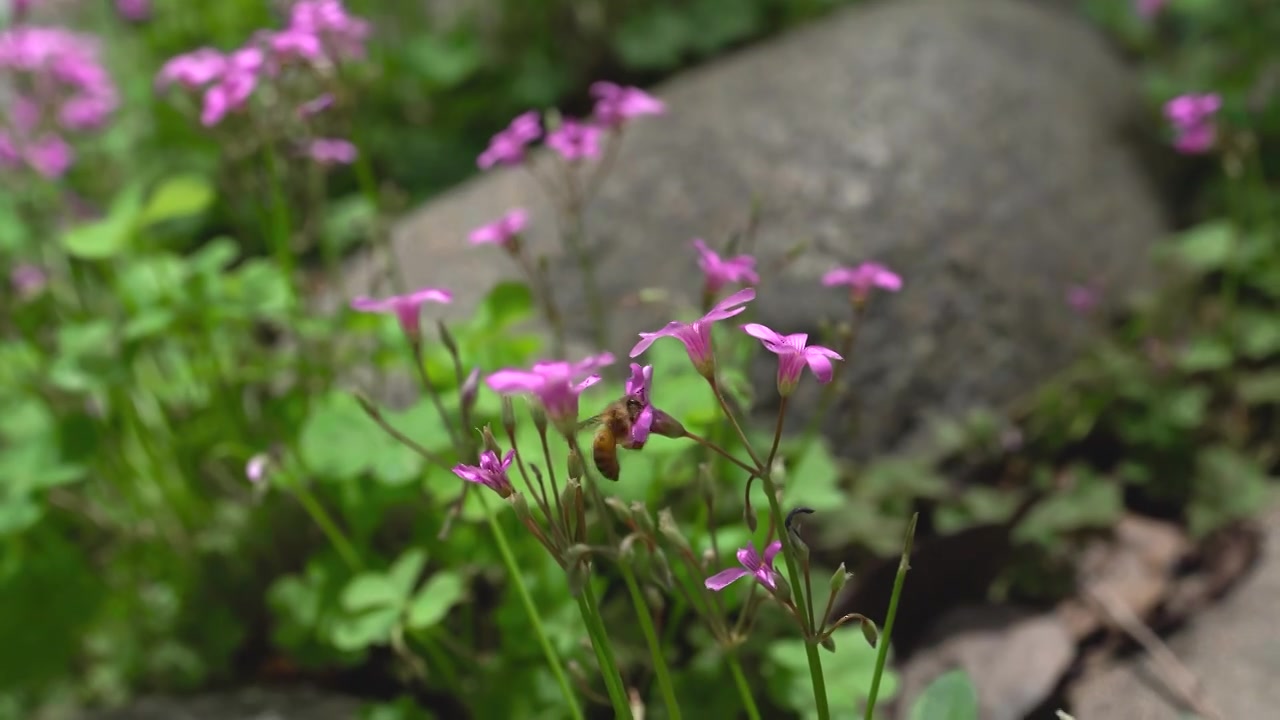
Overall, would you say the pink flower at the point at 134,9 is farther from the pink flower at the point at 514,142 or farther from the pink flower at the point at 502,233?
the pink flower at the point at 502,233

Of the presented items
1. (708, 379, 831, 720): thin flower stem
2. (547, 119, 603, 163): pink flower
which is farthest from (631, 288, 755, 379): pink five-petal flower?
(547, 119, 603, 163): pink flower

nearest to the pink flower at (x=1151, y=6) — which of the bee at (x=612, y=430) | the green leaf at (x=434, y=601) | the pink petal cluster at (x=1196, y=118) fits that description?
the pink petal cluster at (x=1196, y=118)

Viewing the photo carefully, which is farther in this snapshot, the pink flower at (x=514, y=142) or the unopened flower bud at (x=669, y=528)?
the pink flower at (x=514, y=142)

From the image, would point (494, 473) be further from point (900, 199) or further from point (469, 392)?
point (900, 199)

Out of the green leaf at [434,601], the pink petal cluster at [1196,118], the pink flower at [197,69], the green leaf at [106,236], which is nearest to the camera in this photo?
the green leaf at [434,601]

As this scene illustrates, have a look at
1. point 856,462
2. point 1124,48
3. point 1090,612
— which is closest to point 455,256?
point 856,462
